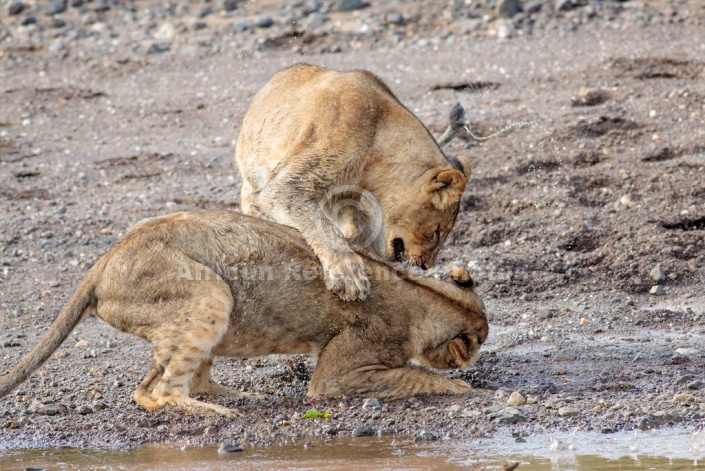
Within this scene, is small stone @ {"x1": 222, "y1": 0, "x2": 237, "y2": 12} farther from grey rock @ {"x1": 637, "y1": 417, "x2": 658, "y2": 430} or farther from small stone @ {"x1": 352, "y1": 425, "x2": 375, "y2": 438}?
grey rock @ {"x1": 637, "y1": 417, "x2": 658, "y2": 430}

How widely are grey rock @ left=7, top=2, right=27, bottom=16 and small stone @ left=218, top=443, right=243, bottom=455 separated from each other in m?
12.8

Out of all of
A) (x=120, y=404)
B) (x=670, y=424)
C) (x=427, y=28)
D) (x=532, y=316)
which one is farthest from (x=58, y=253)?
(x=427, y=28)

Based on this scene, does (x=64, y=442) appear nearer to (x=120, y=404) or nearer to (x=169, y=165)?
(x=120, y=404)

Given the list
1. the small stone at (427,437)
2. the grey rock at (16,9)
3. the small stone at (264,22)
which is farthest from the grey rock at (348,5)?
the small stone at (427,437)

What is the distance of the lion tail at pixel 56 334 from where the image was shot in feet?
20.2

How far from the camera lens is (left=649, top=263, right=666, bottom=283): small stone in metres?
8.53

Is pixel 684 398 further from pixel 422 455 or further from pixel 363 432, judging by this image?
pixel 363 432

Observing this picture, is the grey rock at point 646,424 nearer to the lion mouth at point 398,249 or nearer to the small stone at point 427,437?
the small stone at point 427,437

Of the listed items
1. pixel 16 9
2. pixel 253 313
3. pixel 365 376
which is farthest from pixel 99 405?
pixel 16 9

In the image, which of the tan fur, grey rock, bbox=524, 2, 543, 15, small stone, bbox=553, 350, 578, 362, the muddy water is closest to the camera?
the muddy water

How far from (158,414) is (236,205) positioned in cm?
440

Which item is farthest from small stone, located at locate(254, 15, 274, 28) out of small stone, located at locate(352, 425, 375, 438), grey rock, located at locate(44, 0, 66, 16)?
small stone, located at locate(352, 425, 375, 438)

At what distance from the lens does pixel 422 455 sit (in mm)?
5762

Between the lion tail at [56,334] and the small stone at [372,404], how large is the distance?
151 cm
